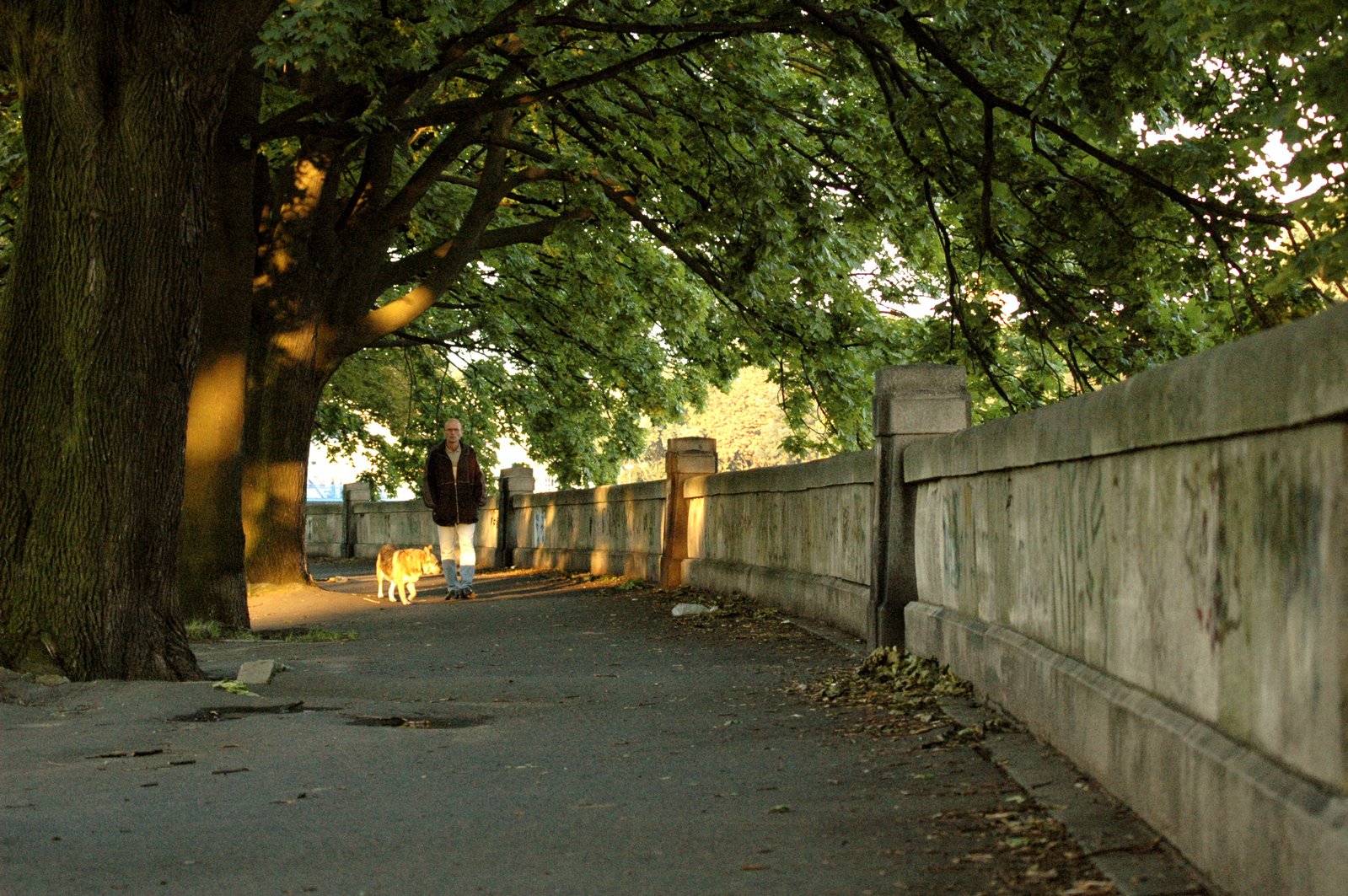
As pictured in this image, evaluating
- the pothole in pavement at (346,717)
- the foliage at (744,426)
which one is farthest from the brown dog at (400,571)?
the foliage at (744,426)

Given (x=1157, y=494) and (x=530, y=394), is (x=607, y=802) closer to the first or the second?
(x=1157, y=494)

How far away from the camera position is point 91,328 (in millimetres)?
8648

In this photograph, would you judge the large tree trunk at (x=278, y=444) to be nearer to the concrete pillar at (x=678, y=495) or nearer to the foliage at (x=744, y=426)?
the concrete pillar at (x=678, y=495)

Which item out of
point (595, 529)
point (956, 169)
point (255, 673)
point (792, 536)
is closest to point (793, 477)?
point (792, 536)

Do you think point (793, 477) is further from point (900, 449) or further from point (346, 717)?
point (346, 717)

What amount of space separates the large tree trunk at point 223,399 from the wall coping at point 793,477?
4743 mm

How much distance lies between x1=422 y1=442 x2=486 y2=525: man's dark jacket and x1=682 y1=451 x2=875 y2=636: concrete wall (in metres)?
2.44

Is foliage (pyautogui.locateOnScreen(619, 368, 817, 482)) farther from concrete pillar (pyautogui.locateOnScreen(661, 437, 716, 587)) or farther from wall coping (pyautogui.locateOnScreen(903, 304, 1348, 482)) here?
wall coping (pyautogui.locateOnScreen(903, 304, 1348, 482))

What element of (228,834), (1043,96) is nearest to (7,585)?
(228,834)

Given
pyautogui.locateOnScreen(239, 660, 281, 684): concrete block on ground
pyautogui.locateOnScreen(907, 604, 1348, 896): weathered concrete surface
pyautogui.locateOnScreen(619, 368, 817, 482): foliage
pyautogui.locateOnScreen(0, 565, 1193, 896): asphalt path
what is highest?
pyautogui.locateOnScreen(619, 368, 817, 482): foliage

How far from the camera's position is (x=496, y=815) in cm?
561

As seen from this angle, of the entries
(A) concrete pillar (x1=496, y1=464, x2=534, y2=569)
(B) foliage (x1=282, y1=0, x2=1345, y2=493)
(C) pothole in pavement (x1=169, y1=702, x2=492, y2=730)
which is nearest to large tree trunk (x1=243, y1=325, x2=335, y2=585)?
(B) foliage (x1=282, y1=0, x2=1345, y2=493)

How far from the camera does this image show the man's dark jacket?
18.4 m

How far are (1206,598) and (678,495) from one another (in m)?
14.4
